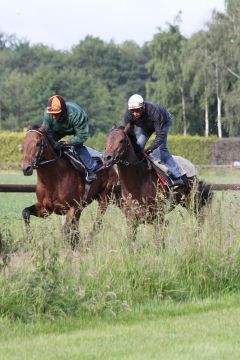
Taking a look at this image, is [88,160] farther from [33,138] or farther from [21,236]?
[21,236]

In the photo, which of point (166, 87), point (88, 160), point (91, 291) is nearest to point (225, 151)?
point (166, 87)

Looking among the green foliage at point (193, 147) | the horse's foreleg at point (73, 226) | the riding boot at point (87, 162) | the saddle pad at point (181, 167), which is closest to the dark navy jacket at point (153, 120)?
the saddle pad at point (181, 167)

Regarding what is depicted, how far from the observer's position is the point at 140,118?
43.3 feet

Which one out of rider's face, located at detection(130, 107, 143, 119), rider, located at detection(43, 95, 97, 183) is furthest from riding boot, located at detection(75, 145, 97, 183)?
rider's face, located at detection(130, 107, 143, 119)

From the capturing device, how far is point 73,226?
36.4 ft

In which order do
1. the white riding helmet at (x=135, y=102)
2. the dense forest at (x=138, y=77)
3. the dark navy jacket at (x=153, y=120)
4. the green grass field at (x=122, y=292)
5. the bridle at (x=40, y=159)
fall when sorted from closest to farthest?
the green grass field at (x=122, y=292), the bridle at (x=40, y=159), the white riding helmet at (x=135, y=102), the dark navy jacket at (x=153, y=120), the dense forest at (x=138, y=77)

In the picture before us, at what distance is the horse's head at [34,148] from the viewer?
12365 millimetres

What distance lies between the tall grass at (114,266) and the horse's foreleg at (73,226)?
3.8 inches

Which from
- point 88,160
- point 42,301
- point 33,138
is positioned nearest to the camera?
point 42,301

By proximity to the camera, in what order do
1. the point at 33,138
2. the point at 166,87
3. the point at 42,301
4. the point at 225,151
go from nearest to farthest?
the point at 42,301 < the point at 33,138 < the point at 225,151 < the point at 166,87

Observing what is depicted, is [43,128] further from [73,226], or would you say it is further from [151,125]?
[73,226]

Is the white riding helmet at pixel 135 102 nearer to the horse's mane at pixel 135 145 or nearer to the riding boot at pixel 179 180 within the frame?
the horse's mane at pixel 135 145

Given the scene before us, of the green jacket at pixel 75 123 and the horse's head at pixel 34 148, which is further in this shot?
the green jacket at pixel 75 123

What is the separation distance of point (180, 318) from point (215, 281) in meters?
1.46
